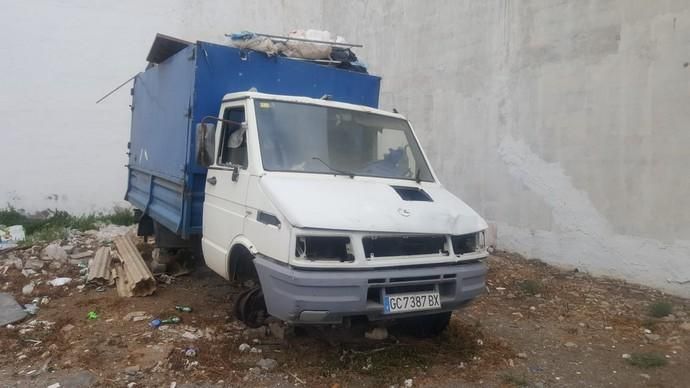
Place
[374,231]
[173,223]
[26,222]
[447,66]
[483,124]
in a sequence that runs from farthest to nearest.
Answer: [26,222], [447,66], [483,124], [173,223], [374,231]

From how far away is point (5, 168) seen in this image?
10.3 meters

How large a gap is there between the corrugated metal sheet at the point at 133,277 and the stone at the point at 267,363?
7.61ft

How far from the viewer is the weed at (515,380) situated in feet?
12.9

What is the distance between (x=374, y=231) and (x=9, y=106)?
9795mm

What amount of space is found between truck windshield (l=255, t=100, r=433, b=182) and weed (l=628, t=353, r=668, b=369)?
232 centimetres

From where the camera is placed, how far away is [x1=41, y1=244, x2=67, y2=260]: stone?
24.4ft

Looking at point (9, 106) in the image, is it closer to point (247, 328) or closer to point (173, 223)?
point (173, 223)

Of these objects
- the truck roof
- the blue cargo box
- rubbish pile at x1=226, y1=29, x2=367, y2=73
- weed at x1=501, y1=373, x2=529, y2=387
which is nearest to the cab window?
the truck roof

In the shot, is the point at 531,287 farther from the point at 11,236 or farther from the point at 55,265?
the point at 11,236

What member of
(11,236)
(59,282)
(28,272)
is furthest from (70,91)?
(59,282)

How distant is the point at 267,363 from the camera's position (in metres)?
4.06

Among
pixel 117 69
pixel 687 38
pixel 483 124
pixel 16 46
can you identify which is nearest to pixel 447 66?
pixel 483 124

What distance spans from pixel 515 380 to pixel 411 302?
42.4 inches

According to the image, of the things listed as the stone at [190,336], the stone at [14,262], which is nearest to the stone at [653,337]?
the stone at [190,336]
